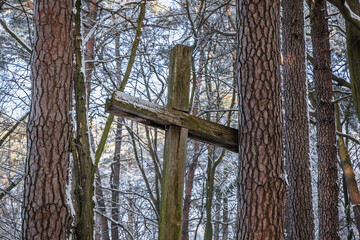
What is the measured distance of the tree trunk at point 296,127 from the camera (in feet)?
17.4

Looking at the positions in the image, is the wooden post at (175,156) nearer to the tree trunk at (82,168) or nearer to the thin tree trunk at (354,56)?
the tree trunk at (82,168)

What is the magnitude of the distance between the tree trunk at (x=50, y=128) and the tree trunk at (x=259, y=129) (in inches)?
82.4

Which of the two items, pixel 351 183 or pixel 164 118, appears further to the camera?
pixel 351 183

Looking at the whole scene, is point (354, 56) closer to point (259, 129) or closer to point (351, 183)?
point (259, 129)

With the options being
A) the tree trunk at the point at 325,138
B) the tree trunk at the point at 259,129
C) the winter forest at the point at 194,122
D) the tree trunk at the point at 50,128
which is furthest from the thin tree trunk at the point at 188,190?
the tree trunk at the point at 259,129

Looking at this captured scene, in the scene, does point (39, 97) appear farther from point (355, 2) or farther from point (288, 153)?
point (355, 2)

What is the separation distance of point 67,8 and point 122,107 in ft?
8.20

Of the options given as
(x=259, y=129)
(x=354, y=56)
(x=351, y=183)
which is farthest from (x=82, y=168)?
(x=351, y=183)

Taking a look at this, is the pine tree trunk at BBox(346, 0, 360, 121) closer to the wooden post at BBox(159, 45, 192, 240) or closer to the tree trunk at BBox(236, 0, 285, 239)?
the tree trunk at BBox(236, 0, 285, 239)

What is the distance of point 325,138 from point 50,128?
480cm

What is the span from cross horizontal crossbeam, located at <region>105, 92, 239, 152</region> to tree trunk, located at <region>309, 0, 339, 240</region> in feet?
13.0

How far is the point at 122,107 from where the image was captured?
2.52 m

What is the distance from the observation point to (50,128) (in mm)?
Answer: 4109

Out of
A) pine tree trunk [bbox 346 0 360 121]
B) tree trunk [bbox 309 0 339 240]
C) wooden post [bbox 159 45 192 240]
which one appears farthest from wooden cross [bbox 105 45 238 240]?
tree trunk [bbox 309 0 339 240]
